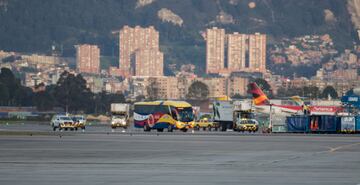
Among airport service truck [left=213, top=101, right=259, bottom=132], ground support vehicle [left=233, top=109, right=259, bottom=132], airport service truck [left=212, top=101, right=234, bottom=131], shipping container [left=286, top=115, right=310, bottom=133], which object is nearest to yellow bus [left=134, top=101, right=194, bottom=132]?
ground support vehicle [left=233, top=109, right=259, bottom=132]

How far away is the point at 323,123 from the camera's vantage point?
160500 mm

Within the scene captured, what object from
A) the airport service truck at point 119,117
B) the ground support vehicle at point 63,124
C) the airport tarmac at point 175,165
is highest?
the airport service truck at point 119,117

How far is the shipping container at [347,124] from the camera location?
15862 cm

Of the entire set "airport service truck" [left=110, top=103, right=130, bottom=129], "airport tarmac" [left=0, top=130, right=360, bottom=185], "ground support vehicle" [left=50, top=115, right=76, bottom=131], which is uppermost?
"airport service truck" [left=110, top=103, right=130, bottom=129]

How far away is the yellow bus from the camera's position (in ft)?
519

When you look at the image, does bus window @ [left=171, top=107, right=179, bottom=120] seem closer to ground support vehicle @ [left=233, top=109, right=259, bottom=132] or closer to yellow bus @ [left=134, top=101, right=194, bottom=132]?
yellow bus @ [left=134, top=101, right=194, bottom=132]

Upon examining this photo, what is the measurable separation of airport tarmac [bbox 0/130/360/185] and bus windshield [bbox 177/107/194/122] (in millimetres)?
69316

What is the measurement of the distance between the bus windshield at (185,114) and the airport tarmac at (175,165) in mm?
69316

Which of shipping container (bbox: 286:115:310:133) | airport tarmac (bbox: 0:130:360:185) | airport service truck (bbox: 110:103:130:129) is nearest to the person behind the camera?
airport tarmac (bbox: 0:130:360:185)

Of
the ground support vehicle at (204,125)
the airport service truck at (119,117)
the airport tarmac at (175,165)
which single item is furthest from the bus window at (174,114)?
the airport tarmac at (175,165)

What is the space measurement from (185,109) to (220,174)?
10477 centimetres

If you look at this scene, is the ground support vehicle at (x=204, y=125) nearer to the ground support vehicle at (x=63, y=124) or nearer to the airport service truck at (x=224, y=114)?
the airport service truck at (x=224, y=114)

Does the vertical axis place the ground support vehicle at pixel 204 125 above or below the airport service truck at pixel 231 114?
below

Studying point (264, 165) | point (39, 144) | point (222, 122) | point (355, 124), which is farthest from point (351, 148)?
point (222, 122)
